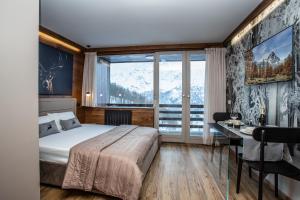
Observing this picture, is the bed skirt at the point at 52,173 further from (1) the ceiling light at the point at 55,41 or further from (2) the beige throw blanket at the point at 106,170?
(1) the ceiling light at the point at 55,41

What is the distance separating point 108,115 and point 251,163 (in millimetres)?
3706

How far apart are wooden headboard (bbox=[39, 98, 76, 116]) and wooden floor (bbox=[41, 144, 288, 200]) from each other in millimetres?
1656

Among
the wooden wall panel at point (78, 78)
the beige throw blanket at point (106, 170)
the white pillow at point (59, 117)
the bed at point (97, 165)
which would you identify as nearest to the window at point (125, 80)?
the wooden wall panel at point (78, 78)

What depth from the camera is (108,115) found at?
503 centimetres

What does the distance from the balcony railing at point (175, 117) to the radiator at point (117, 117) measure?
862mm

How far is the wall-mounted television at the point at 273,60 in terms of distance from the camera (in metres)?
2.15

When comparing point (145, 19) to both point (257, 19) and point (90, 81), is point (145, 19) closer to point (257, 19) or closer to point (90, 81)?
point (257, 19)

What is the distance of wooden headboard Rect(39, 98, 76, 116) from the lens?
3646mm

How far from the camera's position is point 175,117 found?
16.2ft

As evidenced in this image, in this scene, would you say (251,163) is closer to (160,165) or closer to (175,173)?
(175,173)

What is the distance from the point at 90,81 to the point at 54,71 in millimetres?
1103

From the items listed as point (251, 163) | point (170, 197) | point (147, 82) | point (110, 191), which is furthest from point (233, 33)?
point (110, 191)

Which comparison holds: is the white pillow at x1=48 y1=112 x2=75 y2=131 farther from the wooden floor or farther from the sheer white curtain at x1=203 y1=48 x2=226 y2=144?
the sheer white curtain at x1=203 y1=48 x2=226 y2=144

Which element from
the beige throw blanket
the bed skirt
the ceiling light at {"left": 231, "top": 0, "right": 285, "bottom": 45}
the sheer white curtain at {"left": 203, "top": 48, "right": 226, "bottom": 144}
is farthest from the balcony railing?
the bed skirt
